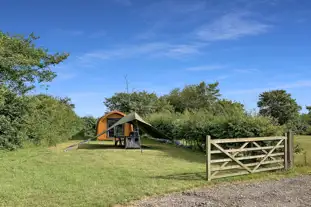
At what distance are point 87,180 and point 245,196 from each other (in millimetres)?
3631

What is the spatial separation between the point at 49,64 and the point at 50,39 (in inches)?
63.2

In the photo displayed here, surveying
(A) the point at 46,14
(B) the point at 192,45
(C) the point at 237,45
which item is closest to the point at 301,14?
(C) the point at 237,45

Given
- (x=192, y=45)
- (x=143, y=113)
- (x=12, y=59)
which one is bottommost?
(x=143, y=113)

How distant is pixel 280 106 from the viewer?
108ft

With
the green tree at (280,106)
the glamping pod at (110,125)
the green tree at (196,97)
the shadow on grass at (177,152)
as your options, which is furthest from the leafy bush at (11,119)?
→ the green tree at (280,106)

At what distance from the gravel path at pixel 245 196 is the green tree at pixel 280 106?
2720cm

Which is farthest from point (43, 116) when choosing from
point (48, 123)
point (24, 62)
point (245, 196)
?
point (245, 196)

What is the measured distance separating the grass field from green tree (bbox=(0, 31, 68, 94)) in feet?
17.8

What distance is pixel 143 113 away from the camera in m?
28.5

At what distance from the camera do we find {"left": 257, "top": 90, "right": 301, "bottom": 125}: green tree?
3233 centimetres

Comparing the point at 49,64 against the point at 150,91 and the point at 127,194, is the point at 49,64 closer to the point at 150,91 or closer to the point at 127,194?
the point at 127,194

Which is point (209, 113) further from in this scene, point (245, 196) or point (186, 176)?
point (245, 196)

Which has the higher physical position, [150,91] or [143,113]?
[150,91]

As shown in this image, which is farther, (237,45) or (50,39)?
(50,39)
